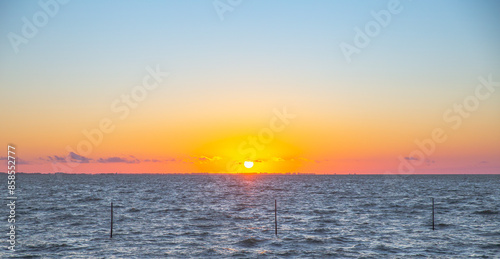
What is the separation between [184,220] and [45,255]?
21.7 meters

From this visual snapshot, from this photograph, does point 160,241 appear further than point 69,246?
Yes

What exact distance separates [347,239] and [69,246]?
24.5 m

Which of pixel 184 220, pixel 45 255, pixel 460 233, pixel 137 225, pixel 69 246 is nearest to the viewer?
pixel 45 255

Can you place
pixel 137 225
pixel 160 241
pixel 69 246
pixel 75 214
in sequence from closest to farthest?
pixel 69 246
pixel 160 241
pixel 137 225
pixel 75 214

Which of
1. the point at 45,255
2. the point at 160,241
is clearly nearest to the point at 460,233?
the point at 160,241

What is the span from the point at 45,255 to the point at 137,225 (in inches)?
654

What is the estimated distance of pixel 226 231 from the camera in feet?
144

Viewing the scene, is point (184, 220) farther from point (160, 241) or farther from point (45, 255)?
point (45, 255)

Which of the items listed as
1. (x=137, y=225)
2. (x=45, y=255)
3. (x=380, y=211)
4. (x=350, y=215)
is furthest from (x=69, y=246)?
(x=380, y=211)

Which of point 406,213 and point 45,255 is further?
point 406,213

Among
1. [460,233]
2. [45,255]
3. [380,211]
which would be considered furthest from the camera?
[380,211]

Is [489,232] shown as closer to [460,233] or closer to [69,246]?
[460,233]

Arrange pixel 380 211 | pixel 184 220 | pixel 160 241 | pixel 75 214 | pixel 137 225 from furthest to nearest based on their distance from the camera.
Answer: pixel 380 211 → pixel 75 214 → pixel 184 220 → pixel 137 225 → pixel 160 241

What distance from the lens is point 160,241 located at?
125ft
